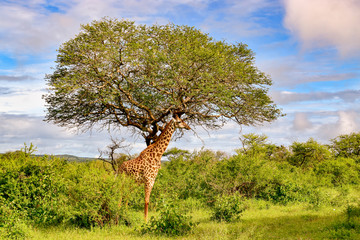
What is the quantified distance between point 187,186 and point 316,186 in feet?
23.1

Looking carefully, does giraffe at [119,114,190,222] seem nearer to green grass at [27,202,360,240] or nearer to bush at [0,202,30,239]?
green grass at [27,202,360,240]

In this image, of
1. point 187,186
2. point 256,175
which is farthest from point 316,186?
point 187,186

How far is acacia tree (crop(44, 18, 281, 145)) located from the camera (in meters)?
16.4

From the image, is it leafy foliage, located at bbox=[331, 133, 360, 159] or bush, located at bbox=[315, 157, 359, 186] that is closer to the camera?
bush, located at bbox=[315, 157, 359, 186]

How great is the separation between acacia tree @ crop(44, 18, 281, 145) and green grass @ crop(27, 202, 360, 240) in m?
6.46

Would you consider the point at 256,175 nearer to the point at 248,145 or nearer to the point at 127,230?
the point at 127,230

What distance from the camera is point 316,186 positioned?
60.2ft

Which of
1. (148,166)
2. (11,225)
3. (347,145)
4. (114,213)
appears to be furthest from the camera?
(347,145)

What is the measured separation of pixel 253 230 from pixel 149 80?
9.20 m

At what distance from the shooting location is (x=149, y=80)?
16.4m

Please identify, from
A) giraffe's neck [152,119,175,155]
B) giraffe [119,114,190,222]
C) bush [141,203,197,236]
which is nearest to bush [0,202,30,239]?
bush [141,203,197,236]

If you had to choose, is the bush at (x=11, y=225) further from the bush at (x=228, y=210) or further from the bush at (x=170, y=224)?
the bush at (x=228, y=210)

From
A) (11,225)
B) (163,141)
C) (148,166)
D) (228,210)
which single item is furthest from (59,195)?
(228,210)

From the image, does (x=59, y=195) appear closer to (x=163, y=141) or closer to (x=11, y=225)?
(x=11, y=225)
